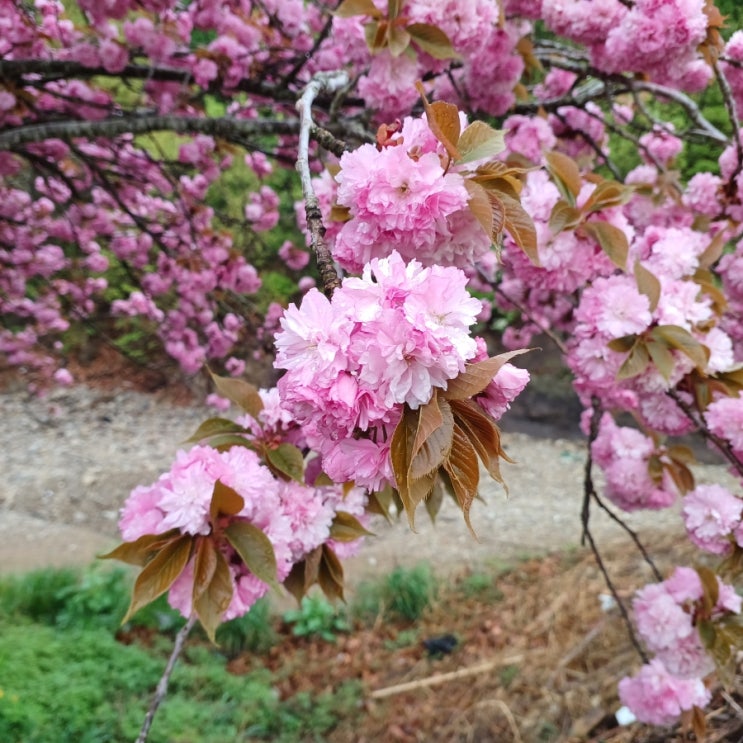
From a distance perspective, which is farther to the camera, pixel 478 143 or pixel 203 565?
pixel 203 565

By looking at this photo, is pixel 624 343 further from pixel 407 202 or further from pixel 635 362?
pixel 407 202

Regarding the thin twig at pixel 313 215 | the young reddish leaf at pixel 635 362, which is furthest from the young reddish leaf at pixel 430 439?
the young reddish leaf at pixel 635 362

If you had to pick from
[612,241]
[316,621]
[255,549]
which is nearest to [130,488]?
[316,621]

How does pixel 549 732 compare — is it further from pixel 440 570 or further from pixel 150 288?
pixel 150 288

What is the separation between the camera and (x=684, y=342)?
101 centimetres

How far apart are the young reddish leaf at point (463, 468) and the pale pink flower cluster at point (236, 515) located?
1.14 ft

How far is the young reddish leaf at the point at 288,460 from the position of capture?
87 cm

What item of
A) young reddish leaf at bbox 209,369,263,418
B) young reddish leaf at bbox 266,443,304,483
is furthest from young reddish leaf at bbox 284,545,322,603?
young reddish leaf at bbox 209,369,263,418

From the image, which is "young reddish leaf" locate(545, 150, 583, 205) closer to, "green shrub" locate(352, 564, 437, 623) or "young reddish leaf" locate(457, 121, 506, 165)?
"young reddish leaf" locate(457, 121, 506, 165)

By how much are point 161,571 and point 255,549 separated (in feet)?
0.39

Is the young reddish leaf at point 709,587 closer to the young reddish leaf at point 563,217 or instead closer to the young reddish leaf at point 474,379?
the young reddish leaf at point 563,217

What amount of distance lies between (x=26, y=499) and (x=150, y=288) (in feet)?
7.19

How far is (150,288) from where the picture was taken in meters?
3.64

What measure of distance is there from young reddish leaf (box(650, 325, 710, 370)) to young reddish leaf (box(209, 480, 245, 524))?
73 cm
